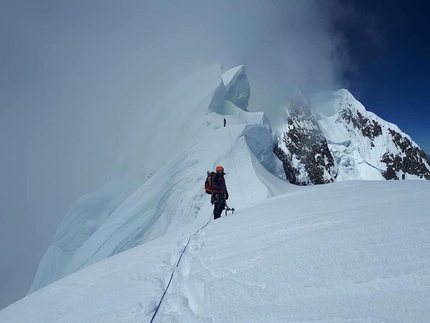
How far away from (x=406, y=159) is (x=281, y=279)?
82.7m

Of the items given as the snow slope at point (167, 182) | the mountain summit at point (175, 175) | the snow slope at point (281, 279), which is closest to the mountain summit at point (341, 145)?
the mountain summit at point (175, 175)

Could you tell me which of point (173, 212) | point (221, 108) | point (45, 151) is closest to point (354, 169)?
A: point (221, 108)

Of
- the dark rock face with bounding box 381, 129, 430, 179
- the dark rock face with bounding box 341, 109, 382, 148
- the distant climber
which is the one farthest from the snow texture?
the dark rock face with bounding box 381, 129, 430, 179

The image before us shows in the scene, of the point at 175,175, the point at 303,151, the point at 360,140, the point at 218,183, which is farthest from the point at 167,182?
the point at 360,140

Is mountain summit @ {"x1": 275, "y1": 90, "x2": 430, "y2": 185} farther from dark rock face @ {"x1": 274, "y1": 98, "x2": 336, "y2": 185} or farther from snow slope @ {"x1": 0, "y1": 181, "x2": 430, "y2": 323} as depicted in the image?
snow slope @ {"x1": 0, "y1": 181, "x2": 430, "y2": 323}

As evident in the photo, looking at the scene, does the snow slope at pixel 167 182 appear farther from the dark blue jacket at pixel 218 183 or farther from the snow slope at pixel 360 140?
the snow slope at pixel 360 140

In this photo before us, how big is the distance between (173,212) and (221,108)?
11.5 m

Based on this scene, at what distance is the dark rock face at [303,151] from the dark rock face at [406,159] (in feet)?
84.5

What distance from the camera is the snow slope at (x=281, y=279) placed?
1.70m

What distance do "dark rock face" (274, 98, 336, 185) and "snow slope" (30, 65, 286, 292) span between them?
83.8 feet

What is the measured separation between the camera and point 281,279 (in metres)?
2.20

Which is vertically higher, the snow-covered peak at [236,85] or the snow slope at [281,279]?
the snow-covered peak at [236,85]

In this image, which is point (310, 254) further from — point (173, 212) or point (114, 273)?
point (173, 212)

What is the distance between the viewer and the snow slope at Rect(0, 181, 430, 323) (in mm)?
1702
